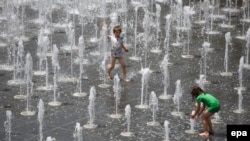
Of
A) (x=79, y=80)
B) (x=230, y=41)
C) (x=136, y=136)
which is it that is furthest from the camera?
(x=230, y=41)

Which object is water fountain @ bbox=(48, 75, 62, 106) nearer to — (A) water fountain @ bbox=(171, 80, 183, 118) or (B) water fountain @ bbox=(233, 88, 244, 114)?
(A) water fountain @ bbox=(171, 80, 183, 118)

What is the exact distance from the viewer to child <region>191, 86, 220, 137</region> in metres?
14.3

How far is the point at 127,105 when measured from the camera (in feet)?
51.5

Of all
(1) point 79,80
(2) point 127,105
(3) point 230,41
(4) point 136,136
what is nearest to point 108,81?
(1) point 79,80

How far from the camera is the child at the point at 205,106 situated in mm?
14273

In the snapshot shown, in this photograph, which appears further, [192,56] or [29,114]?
[192,56]

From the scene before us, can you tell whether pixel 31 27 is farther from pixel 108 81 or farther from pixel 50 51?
pixel 108 81

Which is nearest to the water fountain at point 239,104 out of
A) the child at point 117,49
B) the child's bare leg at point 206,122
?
the child's bare leg at point 206,122

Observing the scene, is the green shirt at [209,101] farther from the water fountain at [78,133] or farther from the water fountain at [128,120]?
the water fountain at [78,133]

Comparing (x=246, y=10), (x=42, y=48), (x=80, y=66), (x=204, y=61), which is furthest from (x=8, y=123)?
(x=246, y=10)

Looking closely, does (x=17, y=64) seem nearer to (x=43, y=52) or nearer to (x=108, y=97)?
(x=43, y=52)

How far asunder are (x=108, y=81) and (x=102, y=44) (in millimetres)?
2947
